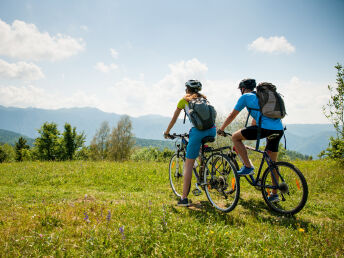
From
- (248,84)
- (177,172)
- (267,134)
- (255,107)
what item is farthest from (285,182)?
(177,172)

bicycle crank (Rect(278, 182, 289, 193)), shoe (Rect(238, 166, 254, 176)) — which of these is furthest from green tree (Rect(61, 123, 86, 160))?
bicycle crank (Rect(278, 182, 289, 193))

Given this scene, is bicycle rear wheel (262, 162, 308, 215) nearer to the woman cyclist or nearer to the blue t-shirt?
the blue t-shirt

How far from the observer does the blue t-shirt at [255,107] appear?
15.3 ft

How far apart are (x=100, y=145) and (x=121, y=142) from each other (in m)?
14.3

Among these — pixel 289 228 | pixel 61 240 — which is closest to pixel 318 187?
pixel 289 228

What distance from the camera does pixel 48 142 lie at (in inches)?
1628

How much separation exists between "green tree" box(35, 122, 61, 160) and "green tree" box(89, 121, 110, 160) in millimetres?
15844

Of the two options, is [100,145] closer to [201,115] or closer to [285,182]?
[201,115]

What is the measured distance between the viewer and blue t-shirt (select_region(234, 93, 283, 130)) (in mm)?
4668

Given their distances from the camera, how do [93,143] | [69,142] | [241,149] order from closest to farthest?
[241,149] → [69,142] → [93,143]

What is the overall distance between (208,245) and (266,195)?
9.83 ft

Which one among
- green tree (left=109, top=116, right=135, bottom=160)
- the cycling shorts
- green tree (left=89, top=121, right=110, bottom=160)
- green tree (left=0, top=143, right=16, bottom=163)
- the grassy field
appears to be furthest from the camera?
green tree (left=89, top=121, right=110, bottom=160)

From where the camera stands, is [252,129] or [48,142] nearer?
[252,129]

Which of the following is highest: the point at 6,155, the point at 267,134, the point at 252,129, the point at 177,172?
the point at 252,129
